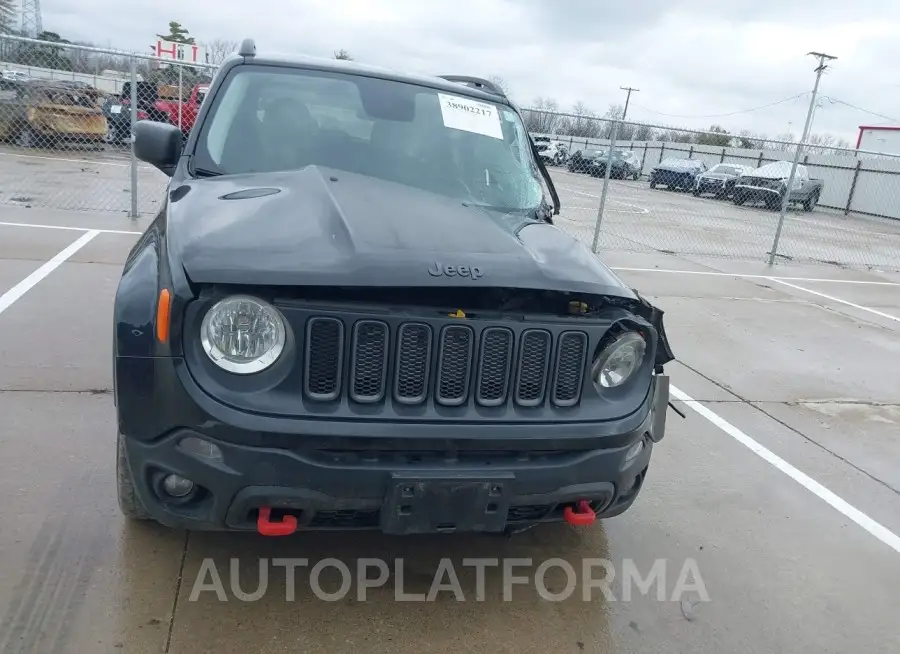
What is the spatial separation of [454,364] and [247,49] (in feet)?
7.95

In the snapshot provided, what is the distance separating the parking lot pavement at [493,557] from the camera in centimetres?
252

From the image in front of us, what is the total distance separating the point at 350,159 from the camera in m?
3.45

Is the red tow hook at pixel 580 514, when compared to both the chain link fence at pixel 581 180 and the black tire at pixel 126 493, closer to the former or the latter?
the black tire at pixel 126 493

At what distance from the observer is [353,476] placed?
2.18 m

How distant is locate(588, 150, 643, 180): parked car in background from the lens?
30656 mm

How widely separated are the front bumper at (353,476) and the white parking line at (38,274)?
3910 mm

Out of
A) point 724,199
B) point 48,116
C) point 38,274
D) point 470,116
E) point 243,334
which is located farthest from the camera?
point 724,199

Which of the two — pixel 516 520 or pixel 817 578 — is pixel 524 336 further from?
pixel 817 578

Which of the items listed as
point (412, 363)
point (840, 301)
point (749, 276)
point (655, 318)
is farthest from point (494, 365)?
point (749, 276)

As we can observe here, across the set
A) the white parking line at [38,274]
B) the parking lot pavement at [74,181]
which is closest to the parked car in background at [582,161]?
the parking lot pavement at [74,181]

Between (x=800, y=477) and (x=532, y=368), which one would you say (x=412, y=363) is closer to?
(x=532, y=368)

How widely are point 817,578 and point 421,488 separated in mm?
2030

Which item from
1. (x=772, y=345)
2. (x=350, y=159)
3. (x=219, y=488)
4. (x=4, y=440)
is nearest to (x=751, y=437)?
(x=772, y=345)

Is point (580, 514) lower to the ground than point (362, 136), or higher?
lower
